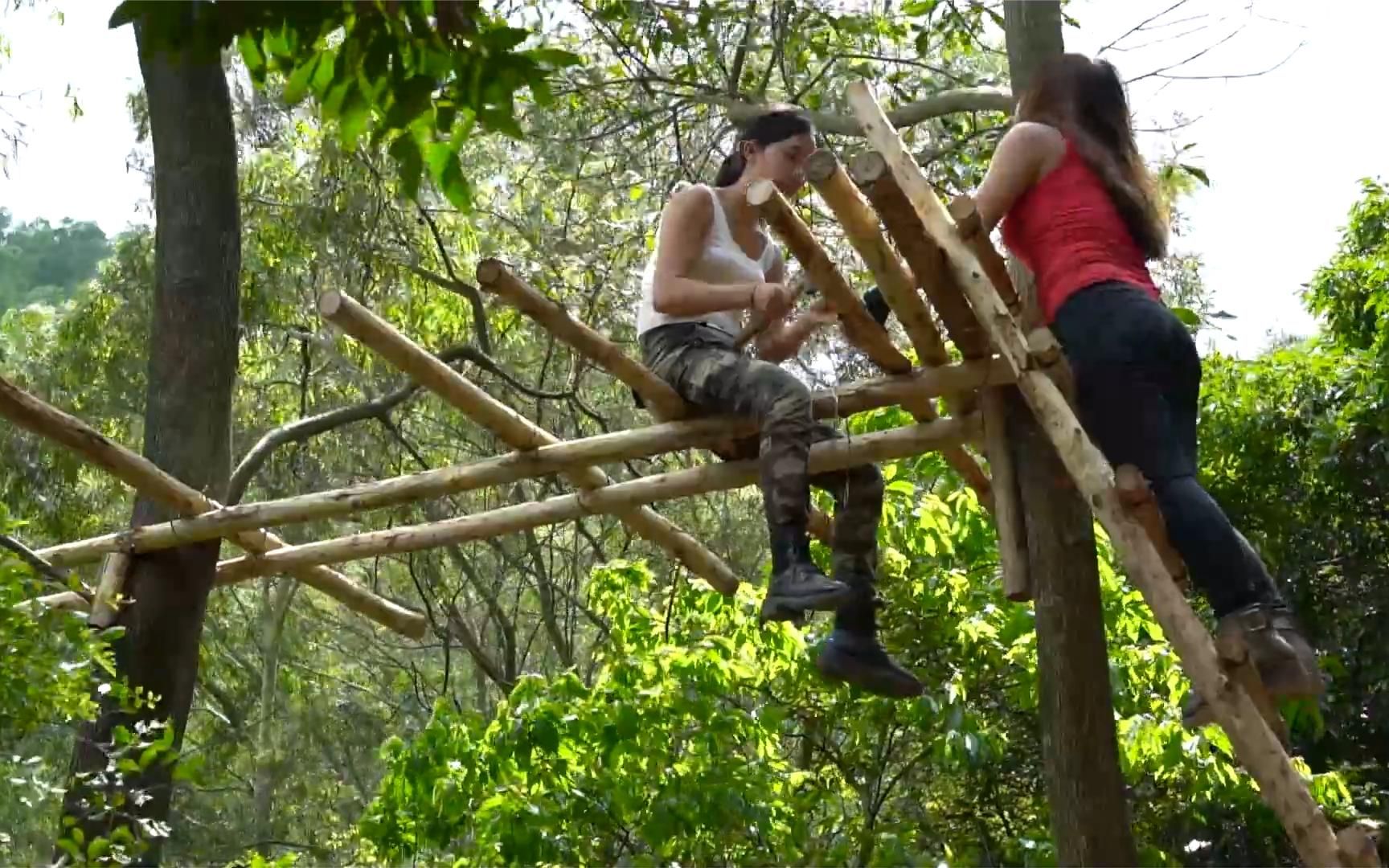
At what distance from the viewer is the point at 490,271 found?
11.0ft

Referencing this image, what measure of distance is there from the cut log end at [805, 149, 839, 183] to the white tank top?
615 millimetres

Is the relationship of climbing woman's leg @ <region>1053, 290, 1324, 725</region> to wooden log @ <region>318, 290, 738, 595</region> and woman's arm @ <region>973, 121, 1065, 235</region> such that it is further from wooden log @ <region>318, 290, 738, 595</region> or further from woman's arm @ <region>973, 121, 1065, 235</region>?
wooden log @ <region>318, 290, 738, 595</region>

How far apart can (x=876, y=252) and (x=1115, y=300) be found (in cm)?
51

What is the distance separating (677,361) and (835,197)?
700 millimetres

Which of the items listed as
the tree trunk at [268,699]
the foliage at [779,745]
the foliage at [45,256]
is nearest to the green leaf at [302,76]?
the foliage at [779,745]

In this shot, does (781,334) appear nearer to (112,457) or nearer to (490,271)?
(490,271)

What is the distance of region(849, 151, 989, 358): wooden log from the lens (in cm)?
312

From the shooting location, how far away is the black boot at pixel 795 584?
334 cm

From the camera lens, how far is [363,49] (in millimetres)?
1965

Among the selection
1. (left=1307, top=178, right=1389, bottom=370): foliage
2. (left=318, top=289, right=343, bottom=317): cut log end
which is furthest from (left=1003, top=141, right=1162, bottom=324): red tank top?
(left=1307, top=178, right=1389, bottom=370): foliage

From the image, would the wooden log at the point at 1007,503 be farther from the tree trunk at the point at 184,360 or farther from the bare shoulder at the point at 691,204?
the tree trunk at the point at 184,360

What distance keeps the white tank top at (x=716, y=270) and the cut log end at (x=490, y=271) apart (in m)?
0.48

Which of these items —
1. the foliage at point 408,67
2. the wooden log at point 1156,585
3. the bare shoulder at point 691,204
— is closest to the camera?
the foliage at point 408,67

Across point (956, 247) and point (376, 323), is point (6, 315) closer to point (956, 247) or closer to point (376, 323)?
point (376, 323)
